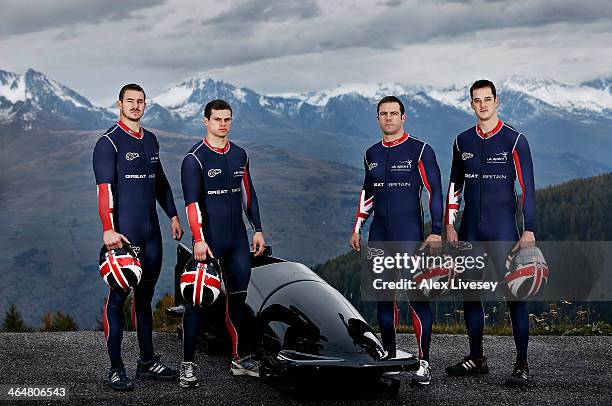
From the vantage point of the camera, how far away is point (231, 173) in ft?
23.8

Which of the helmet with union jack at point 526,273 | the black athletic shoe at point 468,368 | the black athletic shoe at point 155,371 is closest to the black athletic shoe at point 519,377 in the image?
the black athletic shoe at point 468,368

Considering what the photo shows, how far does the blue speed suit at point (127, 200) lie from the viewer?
698 centimetres

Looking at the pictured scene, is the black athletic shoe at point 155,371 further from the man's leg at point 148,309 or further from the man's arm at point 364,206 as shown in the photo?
the man's arm at point 364,206

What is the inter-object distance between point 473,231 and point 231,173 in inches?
94.6

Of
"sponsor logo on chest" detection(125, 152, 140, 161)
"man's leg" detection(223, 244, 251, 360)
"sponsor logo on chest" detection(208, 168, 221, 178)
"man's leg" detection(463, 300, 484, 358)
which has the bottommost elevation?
"man's leg" detection(463, 300, 484, 358)

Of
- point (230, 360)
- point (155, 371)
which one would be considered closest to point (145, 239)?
point (155, 371)

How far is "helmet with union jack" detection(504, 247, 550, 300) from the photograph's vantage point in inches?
280

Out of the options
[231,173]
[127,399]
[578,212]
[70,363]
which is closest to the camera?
[127,399]

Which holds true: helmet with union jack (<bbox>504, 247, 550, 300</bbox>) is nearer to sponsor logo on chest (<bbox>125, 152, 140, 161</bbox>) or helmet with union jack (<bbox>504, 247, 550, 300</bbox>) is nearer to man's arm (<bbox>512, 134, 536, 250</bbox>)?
man's arm (<bbox>512, 134, 536, 250</bbox>)

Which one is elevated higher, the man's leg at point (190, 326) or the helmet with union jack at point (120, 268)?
the helmet with union jack at point (120, 268)

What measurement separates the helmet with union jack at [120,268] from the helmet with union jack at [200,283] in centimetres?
43

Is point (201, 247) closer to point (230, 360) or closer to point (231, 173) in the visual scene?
point (231, 173)

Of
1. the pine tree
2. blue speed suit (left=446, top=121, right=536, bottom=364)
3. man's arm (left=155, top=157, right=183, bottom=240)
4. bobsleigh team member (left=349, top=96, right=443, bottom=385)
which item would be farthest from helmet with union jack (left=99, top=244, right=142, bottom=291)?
the pine tree

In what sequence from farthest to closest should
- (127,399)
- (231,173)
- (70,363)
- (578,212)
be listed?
(578,212) → (70,363) → (231,173) → (127,399)
